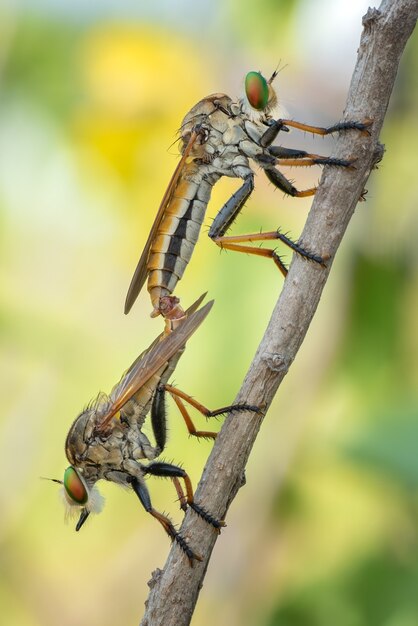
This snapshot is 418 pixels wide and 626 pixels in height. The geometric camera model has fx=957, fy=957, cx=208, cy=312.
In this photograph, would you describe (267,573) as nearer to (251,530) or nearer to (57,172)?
(251,530)

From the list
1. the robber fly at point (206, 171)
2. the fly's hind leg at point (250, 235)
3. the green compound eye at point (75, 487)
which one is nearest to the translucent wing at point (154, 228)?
the robber fly at point (206, 171)

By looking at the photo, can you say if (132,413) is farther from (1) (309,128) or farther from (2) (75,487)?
(1) (309,128)

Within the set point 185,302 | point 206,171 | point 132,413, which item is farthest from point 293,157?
point 185,302

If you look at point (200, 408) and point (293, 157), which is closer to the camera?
point (200, 408)

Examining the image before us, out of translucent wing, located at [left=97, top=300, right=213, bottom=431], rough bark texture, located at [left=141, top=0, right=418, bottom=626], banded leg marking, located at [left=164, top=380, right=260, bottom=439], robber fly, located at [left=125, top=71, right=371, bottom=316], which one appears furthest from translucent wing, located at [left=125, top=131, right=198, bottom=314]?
rough bark texture, located at [left=141, top=0, right=418, bottom=626]

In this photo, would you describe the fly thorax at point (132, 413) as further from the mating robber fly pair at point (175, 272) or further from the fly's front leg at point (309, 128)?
the fly's front leg at point (309, 128)

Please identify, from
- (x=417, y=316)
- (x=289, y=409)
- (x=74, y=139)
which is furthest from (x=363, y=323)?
(x=74, y=139)

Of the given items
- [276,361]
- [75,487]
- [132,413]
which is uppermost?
[276,361]

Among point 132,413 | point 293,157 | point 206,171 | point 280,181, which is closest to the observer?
point 293,157
